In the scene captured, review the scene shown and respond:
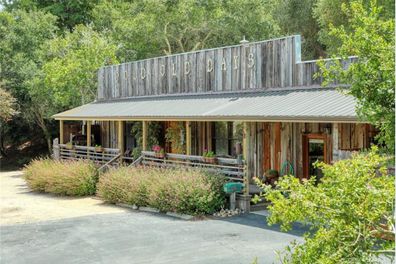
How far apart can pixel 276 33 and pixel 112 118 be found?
15.9 m

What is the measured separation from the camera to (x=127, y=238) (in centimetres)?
1229

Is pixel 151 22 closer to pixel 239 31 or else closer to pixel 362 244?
pixel 239 31

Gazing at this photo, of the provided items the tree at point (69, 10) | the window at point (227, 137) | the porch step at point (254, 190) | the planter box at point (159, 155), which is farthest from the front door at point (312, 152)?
the tree at point (69, 10)

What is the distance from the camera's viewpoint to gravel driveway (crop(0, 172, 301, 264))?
417 inches

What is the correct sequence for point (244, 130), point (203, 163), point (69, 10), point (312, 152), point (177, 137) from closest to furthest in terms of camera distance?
point (244, 130) → point (312, 152) → point (203, 163) → point (177, 137) → point (69, 10)

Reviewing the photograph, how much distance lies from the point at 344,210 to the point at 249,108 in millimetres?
12004

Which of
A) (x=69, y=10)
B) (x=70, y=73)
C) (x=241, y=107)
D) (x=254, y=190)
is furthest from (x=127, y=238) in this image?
(x=69, y=10)

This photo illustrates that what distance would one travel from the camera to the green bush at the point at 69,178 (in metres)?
19.5

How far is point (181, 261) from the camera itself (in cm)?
1009

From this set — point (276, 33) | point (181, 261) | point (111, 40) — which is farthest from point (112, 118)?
point (276, 33)

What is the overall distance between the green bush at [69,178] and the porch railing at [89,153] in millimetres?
1099

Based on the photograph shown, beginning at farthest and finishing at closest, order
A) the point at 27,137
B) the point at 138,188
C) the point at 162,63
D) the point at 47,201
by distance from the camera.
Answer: the point at 27,137 → the point at 162,63 → the point at 47,201 → the point at 138,188

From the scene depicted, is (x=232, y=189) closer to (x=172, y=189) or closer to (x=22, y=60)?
(x=172, y=189)

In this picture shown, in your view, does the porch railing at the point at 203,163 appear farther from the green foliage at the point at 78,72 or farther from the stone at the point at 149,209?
the green foliage at the point at 78,72
